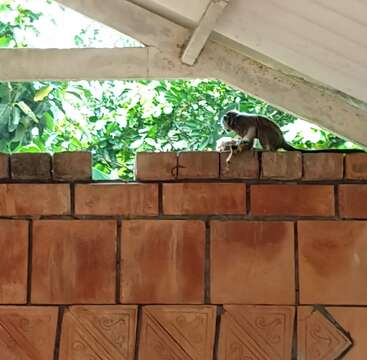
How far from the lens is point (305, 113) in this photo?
1.96 m

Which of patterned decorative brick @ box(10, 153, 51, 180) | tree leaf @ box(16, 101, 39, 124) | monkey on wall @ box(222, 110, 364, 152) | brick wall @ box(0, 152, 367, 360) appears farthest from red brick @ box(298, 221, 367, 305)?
tree leaf @ box(16, 101, 39, 124)

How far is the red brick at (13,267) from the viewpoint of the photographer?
1933mm

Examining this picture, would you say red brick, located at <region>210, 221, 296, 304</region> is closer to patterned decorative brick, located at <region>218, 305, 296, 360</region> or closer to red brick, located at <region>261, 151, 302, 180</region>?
patterned decorative brick, located at <region>218, 305, 296, 360</region>

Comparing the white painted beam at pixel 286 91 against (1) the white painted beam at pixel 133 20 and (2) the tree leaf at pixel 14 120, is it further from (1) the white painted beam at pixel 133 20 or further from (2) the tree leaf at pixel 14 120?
(2) the tree leaf at pixel 14 120

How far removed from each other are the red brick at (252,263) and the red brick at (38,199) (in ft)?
1.46

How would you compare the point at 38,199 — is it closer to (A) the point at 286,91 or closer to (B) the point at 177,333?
(B) the point at 177,333

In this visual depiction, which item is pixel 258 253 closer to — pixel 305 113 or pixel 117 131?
pixel 305 113

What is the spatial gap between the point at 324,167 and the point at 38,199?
2.76ft

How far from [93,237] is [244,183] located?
0.47 meters

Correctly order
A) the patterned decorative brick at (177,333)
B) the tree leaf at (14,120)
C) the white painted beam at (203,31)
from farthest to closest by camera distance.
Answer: the tree leaf at (14,120), the patterned decorative brick at (177,333), the white painted beam at (203,31)

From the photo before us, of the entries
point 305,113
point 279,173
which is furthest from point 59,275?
point 305,113

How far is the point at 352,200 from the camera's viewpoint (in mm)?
1957

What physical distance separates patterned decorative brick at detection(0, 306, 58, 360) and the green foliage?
0.68 m

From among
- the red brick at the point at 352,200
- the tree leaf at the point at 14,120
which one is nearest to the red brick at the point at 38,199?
the tree leaf at the point at 14,120
